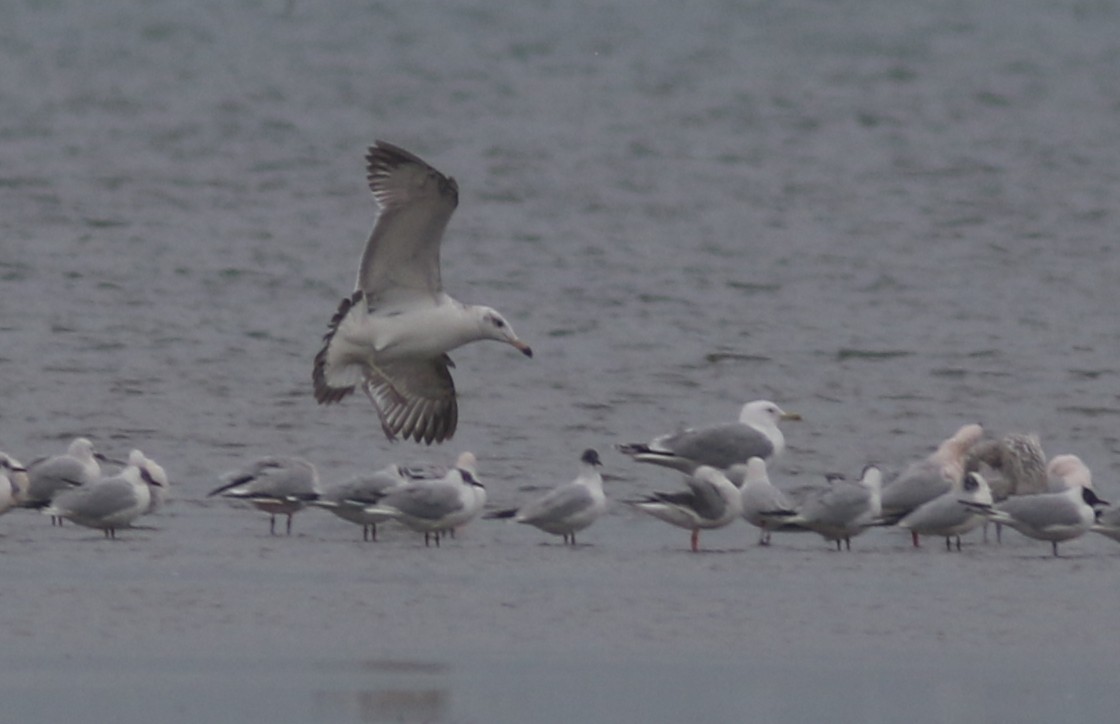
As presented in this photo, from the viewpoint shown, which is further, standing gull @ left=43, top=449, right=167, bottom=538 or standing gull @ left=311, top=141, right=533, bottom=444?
standing gull @ left=311, top=141, right=533, bottom=444

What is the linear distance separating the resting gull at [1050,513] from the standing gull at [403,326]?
2633 millimetres

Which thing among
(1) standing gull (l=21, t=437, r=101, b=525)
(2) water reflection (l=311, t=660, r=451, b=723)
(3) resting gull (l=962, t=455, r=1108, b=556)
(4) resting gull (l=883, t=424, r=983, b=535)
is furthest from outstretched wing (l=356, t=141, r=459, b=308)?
(2) water reflection (l=311, t=660, r=451, b=723)

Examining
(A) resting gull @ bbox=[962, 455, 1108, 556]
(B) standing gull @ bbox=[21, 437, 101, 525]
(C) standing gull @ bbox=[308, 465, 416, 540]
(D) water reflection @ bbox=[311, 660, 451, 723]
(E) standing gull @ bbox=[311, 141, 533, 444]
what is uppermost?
(E) standing gull @ bbox=[311, 141, 533, 444]

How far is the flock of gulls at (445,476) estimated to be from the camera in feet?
39.5

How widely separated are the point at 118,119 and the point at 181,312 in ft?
55.4

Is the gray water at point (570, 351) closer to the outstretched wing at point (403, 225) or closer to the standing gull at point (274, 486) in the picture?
the standing gull at point (274, 486)

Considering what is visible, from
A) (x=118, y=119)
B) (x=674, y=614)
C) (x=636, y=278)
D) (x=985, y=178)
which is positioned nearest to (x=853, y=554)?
(x=674, y=614)

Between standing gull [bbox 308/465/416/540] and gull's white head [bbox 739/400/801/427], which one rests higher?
gull's white head [bbox 739/400/801/427]

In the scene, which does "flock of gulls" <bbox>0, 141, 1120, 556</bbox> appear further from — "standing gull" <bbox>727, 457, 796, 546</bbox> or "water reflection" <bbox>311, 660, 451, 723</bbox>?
"water reflection" <bbox>311, 660, 451, 723</bbox>

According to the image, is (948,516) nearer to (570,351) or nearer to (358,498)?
(358,498)

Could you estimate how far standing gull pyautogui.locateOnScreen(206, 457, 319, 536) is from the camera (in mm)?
12266

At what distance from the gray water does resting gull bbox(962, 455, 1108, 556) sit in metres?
0.13

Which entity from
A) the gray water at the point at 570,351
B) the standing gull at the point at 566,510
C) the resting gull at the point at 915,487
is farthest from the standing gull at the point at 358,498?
the resting gull at the point at 915,487

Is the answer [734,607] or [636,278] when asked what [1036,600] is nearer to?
[734,607]
